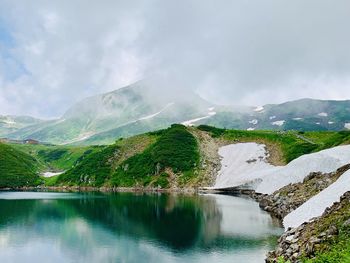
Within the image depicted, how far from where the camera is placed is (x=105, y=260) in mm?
46188

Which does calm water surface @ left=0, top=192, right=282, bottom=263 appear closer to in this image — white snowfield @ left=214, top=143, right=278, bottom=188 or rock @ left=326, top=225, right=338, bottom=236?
rock @ left=326, top=225, right=338, bottom=236

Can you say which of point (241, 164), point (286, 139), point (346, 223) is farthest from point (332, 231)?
point (286, 139)

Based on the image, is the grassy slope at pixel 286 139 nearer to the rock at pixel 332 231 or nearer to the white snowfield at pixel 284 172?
the white snowfield at pixel 284 172

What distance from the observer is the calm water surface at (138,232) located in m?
48.7

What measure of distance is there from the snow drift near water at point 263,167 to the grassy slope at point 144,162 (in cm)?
1304

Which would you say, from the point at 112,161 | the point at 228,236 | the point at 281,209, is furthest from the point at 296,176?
the point at 112,161

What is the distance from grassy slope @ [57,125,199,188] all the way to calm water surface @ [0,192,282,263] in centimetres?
4872

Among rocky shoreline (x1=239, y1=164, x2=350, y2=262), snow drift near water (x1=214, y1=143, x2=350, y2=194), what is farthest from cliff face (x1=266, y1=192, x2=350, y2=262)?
snow drift near water (x1=214, y1=143, x2=350, y2=194)

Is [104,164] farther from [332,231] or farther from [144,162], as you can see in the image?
[332,231]

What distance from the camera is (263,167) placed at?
134750 mm

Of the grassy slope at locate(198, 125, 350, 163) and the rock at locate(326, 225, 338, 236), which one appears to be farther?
the grassy slope at locate(198, 125, 350, 163)

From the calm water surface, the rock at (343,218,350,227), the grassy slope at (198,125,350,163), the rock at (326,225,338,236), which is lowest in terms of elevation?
the calm water surface

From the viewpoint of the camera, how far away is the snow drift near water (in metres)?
85.6

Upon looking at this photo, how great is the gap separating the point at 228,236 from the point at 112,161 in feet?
374
